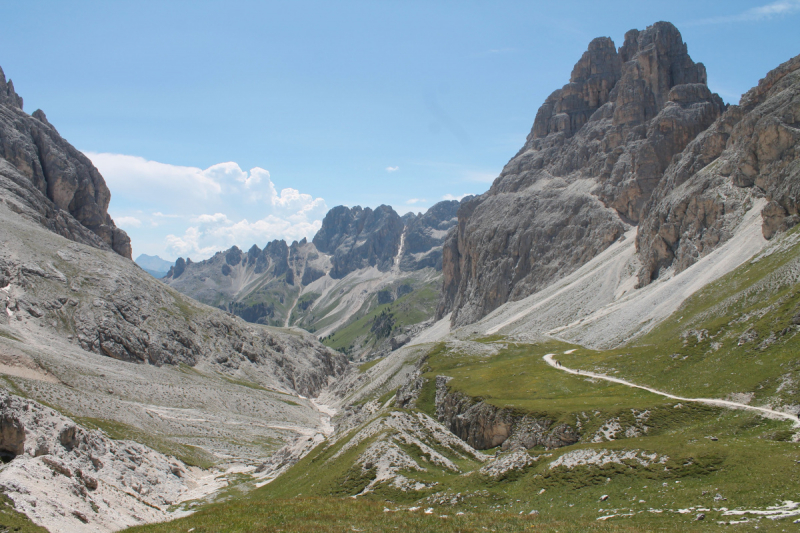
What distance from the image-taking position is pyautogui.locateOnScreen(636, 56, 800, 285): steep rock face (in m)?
95.7

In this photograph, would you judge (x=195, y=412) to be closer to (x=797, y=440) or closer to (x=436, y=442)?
(x=436, y=442)

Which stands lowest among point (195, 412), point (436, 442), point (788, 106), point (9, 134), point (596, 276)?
point (195, 412)

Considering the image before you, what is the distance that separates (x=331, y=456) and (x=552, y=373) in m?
32.1

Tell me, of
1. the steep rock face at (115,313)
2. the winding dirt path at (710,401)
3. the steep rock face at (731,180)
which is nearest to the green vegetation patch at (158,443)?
the winding dirt path at (710,401)

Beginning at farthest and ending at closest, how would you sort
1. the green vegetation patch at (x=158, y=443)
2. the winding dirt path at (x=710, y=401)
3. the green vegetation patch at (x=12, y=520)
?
1. the green vegetation patch at (x=158, y=443)
2. the winding dirt path at (x=710, y=401)
3. the green vegetation patch at (x=12, y=520)

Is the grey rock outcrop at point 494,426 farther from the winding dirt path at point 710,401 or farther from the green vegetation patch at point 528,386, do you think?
the winding dirt path at point 710,401

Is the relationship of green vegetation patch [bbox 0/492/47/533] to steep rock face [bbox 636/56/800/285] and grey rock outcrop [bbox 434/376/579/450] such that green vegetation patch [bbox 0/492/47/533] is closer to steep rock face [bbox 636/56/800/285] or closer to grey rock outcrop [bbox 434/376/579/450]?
grey rock outcrop [bbox 434/376/579/450]

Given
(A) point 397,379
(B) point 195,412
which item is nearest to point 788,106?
(A) point 397,379

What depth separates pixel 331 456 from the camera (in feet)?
143

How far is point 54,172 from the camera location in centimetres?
16275

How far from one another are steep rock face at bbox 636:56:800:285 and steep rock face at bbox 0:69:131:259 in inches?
6760

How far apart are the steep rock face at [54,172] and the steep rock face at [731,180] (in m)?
172

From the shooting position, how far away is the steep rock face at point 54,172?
153625mm

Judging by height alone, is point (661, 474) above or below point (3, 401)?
below
